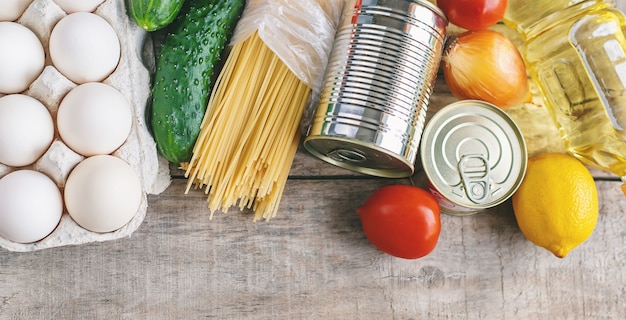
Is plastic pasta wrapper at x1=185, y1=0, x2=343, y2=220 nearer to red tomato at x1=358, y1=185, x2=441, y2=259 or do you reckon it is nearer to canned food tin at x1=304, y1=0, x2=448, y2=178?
canned food tin at x1=304, y1=0, x2=448, y2=178

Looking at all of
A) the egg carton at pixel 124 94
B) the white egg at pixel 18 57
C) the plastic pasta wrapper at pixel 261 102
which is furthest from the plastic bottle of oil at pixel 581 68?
the white egg at pixel 18 57

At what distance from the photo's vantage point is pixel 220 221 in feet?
4.07

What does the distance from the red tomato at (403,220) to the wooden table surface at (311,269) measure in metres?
0.09

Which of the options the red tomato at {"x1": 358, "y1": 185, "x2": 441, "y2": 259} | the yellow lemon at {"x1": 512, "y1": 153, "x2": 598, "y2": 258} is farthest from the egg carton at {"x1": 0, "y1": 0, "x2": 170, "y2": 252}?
the yellow lemon at {"x1": 512, "y1": 153, "x2": 598, "y2": 258}

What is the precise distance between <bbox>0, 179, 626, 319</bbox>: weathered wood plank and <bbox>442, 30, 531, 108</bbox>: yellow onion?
0.83 feet

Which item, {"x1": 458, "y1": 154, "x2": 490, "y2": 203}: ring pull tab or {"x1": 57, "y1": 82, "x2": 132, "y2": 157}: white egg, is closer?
{"x1": 57, "y1": 82, "x2": 132, "y2": 157}: white egg

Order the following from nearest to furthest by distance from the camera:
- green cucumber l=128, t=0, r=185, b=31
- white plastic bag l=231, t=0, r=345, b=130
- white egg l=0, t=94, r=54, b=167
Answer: white egg l=0, t=94, r=54, b=167, green cucumber l=128, t=0, r=185, b=31, white plastic bag l=231, t=0, r=345, b=130

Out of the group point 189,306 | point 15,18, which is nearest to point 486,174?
point 189,306

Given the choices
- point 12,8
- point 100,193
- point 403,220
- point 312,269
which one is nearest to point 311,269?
point 312,269

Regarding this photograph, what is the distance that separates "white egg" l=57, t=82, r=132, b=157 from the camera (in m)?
1.00

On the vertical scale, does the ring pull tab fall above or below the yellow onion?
below

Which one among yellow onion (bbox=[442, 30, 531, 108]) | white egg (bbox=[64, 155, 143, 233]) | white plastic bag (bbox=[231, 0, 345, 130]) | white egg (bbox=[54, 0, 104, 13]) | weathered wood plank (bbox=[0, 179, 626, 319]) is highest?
white egg (bbox=[54, 0, 104, 13])

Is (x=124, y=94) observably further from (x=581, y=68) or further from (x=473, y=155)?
(x=581, y=68)

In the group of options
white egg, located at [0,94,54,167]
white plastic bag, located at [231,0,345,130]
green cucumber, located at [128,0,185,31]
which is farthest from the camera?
white plastic bag, located at [231,0,345,130]
